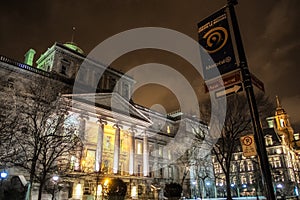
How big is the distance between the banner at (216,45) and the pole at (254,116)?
0.28 meters

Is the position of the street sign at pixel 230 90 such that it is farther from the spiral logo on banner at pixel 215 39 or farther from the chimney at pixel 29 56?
the chimney at pixel 29 56

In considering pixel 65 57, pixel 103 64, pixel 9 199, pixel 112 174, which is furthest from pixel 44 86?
pixel 103 64

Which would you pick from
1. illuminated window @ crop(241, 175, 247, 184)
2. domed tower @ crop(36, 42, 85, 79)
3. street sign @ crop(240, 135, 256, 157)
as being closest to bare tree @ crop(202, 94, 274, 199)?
street sign @ crop(240, 135, 256, 157)

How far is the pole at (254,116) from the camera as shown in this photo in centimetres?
500

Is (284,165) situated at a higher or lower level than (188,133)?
lower

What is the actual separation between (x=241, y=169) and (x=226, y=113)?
67.3 meters

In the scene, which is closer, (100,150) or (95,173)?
(95,173)

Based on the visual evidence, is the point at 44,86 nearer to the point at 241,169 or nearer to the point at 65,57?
the point at 65,57

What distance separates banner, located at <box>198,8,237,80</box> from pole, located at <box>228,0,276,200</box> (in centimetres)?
28

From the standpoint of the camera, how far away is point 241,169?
8219cm

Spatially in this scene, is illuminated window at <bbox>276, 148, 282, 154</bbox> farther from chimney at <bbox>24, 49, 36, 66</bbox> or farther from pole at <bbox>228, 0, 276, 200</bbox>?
pole at <bbox>228, 0, 276, 200</bbox>

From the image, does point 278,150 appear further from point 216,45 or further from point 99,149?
point 216,45

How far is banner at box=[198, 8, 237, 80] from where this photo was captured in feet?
21.5

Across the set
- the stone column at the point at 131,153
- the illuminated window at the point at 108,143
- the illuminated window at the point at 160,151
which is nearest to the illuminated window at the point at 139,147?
the illuminated window at the point at 160,151
